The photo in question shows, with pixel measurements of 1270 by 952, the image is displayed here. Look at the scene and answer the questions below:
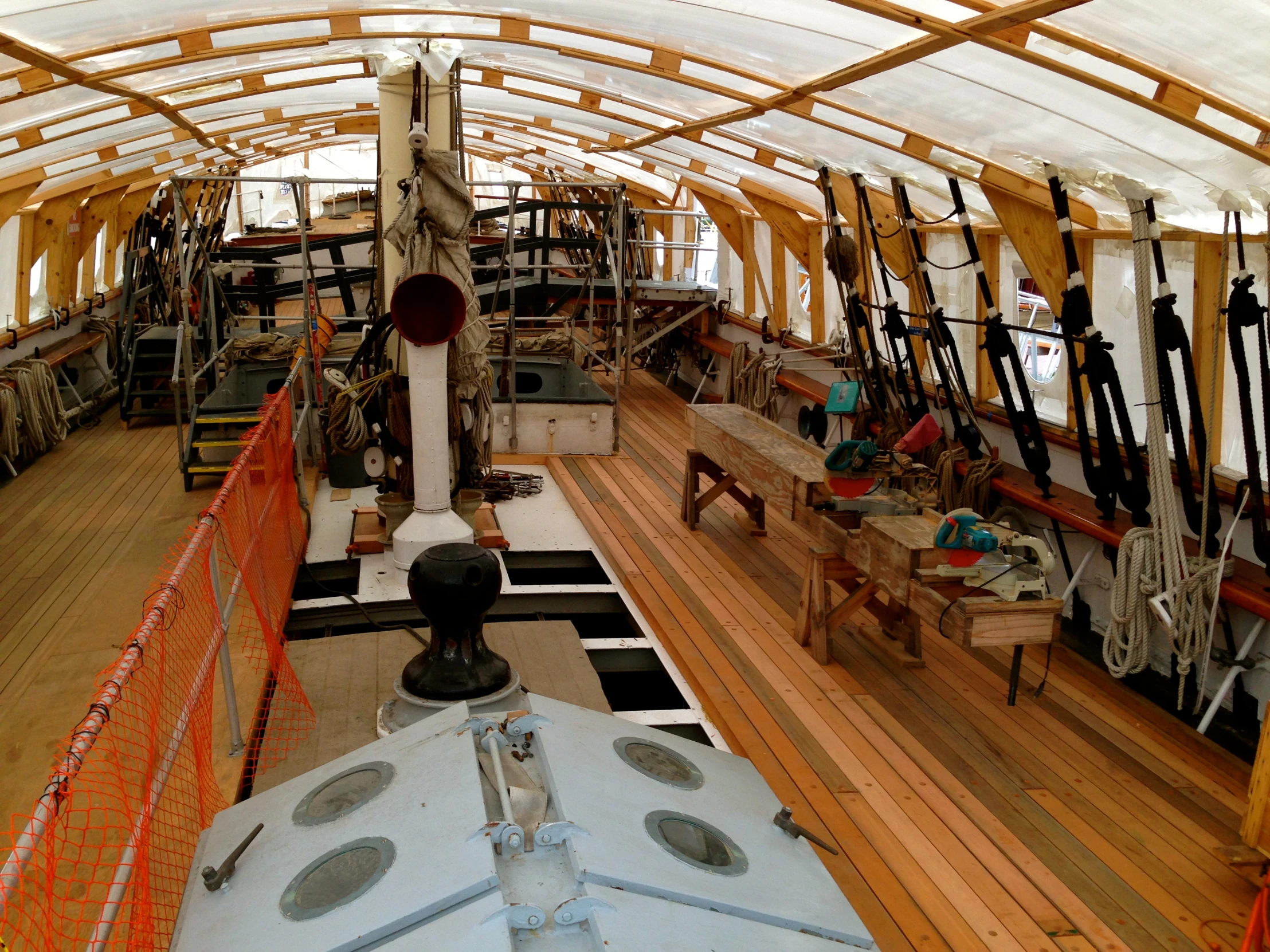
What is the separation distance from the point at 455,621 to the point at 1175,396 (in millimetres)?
3639

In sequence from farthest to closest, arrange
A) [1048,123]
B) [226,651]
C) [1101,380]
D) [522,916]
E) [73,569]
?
[73,569] < [1101,380] < [1048,123] < [226,651] < [522,916]

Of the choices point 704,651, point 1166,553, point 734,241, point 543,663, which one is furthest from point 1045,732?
point 734,241

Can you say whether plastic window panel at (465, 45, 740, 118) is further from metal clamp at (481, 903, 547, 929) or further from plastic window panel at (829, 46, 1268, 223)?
metal clamp at (481, 903, 547, 929)

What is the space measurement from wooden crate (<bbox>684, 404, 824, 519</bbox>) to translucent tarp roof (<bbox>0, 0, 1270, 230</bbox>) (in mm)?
1838

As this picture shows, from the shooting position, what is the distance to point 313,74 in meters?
8.46

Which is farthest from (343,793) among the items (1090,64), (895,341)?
(895,341)

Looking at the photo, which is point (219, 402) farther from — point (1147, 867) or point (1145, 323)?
point (1147, 867)

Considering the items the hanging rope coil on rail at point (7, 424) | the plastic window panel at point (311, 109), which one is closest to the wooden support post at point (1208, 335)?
the plastic window panel at point (311, 109)

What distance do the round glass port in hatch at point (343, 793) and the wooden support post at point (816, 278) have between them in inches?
327

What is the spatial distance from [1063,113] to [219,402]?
23.4 feet

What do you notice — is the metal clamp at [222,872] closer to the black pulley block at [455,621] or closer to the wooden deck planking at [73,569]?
the black pulley block at [455,621]

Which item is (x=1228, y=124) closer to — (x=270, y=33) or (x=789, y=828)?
(x=789, y=828)

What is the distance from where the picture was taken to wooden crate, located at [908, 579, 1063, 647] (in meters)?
4.26

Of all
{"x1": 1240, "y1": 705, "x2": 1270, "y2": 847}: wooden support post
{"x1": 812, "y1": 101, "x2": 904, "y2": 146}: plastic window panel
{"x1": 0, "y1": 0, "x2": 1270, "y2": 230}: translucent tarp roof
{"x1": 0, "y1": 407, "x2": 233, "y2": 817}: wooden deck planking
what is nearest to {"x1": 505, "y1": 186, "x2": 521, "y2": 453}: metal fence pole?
{"x1": 0, "y1": 0, "x2": 1270, "y2": 230}: translucent tarp roof
